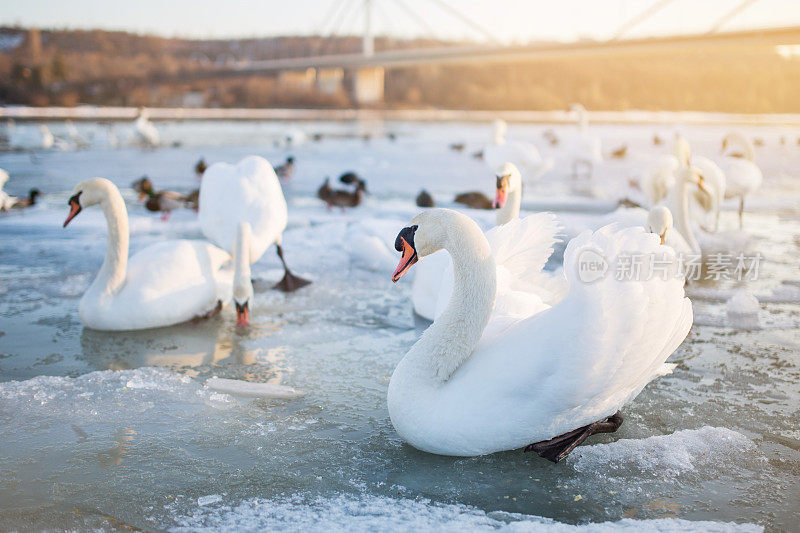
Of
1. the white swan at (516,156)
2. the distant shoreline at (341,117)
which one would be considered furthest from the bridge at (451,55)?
the white swan at (516,156)

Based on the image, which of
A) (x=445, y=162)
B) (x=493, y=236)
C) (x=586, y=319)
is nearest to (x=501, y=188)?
(x=493, y=236)

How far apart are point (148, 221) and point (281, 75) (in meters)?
55.9

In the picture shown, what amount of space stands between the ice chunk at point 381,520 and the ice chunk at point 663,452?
1.22ft

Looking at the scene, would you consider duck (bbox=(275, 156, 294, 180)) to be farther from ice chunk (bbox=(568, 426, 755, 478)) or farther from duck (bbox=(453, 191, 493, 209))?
ice chunk (bbox=(568, 426, 755, 478))

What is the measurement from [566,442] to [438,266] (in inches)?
64.2

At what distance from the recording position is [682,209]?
612 cm

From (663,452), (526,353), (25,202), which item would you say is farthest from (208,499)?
(25,202)

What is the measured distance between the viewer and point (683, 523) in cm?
238

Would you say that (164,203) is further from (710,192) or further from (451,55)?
(451,55)

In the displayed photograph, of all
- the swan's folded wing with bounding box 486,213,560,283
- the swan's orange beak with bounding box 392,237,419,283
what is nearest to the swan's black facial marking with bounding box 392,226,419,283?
the swan's orange beak with bounding box 392,237,419,283

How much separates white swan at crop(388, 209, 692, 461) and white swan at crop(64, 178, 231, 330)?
2140 mm

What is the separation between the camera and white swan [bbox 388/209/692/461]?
2.54 m

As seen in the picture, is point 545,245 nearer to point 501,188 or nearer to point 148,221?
point 501,188

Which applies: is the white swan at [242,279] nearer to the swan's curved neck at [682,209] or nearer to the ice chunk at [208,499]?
the ice chunk at [208,499]
